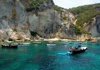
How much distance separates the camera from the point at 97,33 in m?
180

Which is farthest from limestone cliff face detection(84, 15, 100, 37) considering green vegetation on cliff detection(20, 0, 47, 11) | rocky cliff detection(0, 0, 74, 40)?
green vegetation on cliff detection(20, 0, 47, 11)

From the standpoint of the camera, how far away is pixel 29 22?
139 meters

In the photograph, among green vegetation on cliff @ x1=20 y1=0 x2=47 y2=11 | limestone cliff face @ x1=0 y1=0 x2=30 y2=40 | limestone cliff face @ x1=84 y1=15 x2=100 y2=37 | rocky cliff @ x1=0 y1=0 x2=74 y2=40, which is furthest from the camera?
limestone cliff face @ x1=84 y1=15 x2=100 y2=37

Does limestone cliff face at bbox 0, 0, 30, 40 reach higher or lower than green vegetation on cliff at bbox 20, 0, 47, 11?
lower

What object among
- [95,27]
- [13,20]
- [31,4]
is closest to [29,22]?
[31,4]

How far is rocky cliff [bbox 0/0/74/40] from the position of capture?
119506 mm

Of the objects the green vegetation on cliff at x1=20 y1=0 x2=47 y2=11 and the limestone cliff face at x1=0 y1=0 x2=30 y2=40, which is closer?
the limestone cliff face at x1=0 y1=0 x2=30 y2=40

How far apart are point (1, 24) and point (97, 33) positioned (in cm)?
9100

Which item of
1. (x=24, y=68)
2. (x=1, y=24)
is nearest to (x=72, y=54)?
(x=24, y=68)

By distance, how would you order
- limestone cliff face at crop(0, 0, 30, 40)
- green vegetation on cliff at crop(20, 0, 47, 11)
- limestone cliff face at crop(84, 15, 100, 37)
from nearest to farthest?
1. limestone cliff face at crop(0, 0, 30, 40)
2. green vegetation on cliff at crop(20, 0, 47, 11)
3. limestone cliff face at crop(84, 15, 100, 37)

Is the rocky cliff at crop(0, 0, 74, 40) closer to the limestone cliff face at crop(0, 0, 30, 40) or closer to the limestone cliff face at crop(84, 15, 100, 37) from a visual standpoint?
the limestone cliff face at crop(0, 0, 30, 40)

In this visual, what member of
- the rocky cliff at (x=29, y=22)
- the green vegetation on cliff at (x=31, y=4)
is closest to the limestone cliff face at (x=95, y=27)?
the rocky cliff at (x=29, y=22)

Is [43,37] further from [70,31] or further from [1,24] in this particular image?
[1,24]

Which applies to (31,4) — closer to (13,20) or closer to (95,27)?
(13,20)
